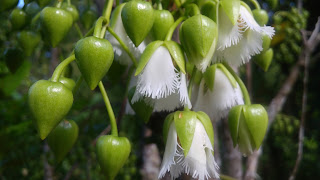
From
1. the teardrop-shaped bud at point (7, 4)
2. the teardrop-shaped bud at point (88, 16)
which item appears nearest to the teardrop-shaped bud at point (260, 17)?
the teardrop-shaped bud at point (88, 16)

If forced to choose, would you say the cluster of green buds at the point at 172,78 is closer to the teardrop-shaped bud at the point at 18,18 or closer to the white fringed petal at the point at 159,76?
the white fringed petal at the point at 159,76

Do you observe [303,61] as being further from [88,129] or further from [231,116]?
[88,129]

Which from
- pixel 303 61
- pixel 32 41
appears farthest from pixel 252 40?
pixel 303 61

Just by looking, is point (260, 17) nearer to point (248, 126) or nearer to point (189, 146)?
point (248, 126)

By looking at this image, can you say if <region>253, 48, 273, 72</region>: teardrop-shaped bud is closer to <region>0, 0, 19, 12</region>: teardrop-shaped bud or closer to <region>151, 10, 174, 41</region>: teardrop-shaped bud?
<region>151, 10, 174, 41</region>: teardrop-shaped bud

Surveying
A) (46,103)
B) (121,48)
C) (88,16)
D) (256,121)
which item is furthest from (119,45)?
(88,16)

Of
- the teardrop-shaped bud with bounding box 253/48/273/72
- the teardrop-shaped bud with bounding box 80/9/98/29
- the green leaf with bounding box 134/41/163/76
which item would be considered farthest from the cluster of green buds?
the teardrop-shaped bud with bounding box 80/9/98/29
